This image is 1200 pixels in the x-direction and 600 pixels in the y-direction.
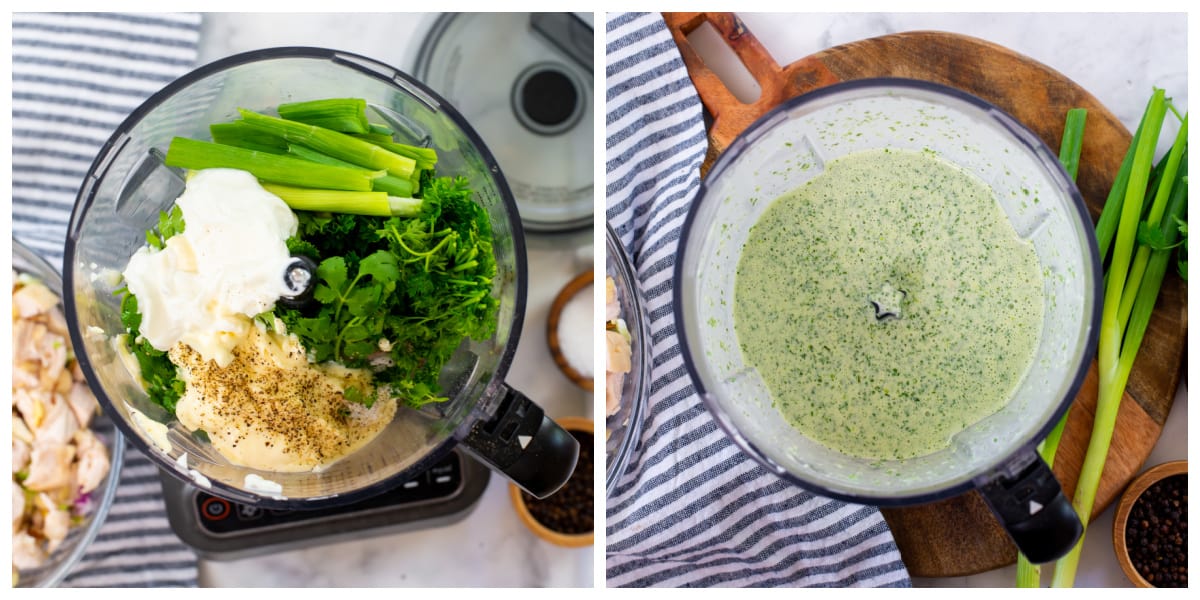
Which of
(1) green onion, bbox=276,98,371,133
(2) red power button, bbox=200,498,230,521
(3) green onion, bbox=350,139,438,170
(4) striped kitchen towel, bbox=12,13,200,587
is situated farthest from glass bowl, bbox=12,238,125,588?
(3) green onion, bbox=350,139,438,170

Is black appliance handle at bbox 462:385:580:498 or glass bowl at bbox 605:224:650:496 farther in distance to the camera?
glass bowl at bbox 605:224:650:496

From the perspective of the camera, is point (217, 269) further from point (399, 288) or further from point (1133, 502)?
point (1133, 502)

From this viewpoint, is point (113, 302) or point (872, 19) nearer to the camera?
point (113, 302)

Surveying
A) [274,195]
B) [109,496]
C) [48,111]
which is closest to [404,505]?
[109,496]

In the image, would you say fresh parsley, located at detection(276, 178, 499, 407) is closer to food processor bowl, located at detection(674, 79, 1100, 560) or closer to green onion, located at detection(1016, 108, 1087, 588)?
food processor bowl, located at detection(674, 79, 1100, 560)

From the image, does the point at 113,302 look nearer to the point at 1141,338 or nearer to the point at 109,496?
the point at 109,496

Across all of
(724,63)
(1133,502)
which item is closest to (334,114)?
(724,63)
